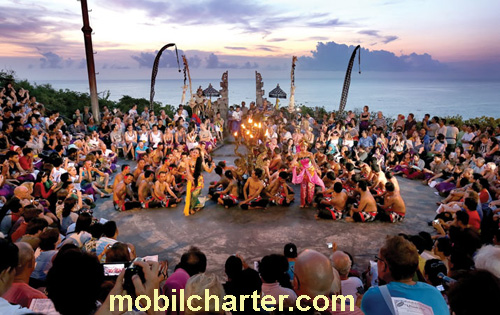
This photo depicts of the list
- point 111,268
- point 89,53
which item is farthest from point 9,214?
point 89,53

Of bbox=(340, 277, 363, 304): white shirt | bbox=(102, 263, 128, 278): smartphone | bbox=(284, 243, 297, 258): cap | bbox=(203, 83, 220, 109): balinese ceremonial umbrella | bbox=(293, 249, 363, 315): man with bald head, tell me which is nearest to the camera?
bbox=(293, 249, 363, 315): man with bald head

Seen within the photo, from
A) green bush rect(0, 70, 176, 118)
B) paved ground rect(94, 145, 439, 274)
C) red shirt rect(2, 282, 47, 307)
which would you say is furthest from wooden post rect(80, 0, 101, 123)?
red shirt rect(2, 282, 47, 307)

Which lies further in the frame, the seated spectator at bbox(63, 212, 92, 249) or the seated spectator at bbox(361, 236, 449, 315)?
the seated spectator at bbox(63, 212, 92, 249)

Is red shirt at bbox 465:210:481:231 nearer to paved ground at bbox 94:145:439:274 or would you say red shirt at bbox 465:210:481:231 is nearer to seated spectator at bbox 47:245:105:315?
paved ground at bbox 94:145:439:274

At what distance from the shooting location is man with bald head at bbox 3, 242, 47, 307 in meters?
2.42

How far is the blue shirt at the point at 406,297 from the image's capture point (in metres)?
1.97

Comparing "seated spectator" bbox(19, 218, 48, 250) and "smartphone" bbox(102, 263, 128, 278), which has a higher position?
"smartphone" bbox(102, 263, 128, 278)

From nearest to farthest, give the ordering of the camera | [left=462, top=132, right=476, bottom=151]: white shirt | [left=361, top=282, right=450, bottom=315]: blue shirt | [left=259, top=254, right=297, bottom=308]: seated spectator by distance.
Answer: [left=361, top=282, right=450, bottom=315]: blue shirt
the camera
[left=259, top=254, right=297, bottom=308]: seated spectator
[left=462, top=132, right=476, bottom=151]: white shirt

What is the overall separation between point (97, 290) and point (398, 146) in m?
10.6

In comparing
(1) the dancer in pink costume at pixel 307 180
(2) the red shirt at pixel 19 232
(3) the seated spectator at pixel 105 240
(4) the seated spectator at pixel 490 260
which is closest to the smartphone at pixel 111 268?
(3) the seated spectator at pixel 105 240

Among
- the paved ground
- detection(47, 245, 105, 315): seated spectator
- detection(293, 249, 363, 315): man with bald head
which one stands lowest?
the paved ground

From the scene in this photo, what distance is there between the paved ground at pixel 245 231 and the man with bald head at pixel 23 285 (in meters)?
2.61

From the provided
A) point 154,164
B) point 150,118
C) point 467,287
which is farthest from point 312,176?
point 150,118

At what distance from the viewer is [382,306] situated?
6.49 ft
